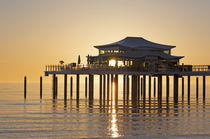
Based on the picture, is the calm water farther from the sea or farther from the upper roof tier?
the upper roof tier

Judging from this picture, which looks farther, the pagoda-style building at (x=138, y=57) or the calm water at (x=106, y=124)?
the pagoda-style building at (x=138, y=57)

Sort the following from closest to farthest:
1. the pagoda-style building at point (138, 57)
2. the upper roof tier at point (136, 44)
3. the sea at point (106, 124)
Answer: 1. the sea at point (106, 124)
2. the pagoda-style building at point (138, 57)
3. the upper roof tier at point (136, 44)

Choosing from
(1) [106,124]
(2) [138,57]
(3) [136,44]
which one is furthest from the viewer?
(3) [136,44]

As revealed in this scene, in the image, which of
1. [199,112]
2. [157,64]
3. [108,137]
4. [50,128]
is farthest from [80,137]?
[157,64]

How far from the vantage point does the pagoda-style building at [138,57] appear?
2511 inches

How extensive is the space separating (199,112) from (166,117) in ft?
23.6

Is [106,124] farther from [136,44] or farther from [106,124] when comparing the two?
[136,44]

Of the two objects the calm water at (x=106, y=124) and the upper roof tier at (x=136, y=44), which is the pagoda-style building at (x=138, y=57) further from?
the calm water at (x=106, y=124)

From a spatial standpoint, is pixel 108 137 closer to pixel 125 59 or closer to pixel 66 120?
pixel 66 120

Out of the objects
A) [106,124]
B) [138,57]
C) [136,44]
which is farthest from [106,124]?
[136,44]

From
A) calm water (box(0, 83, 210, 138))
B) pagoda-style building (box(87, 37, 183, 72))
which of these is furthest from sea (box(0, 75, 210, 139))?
pagoda-style building (box(87, 37, 183, 72))

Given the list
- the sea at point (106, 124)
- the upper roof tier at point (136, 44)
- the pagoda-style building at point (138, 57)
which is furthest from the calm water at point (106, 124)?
the upper roof tier at point (136, 44)

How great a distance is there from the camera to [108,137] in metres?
31.8

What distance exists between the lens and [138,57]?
66188 millimetres
